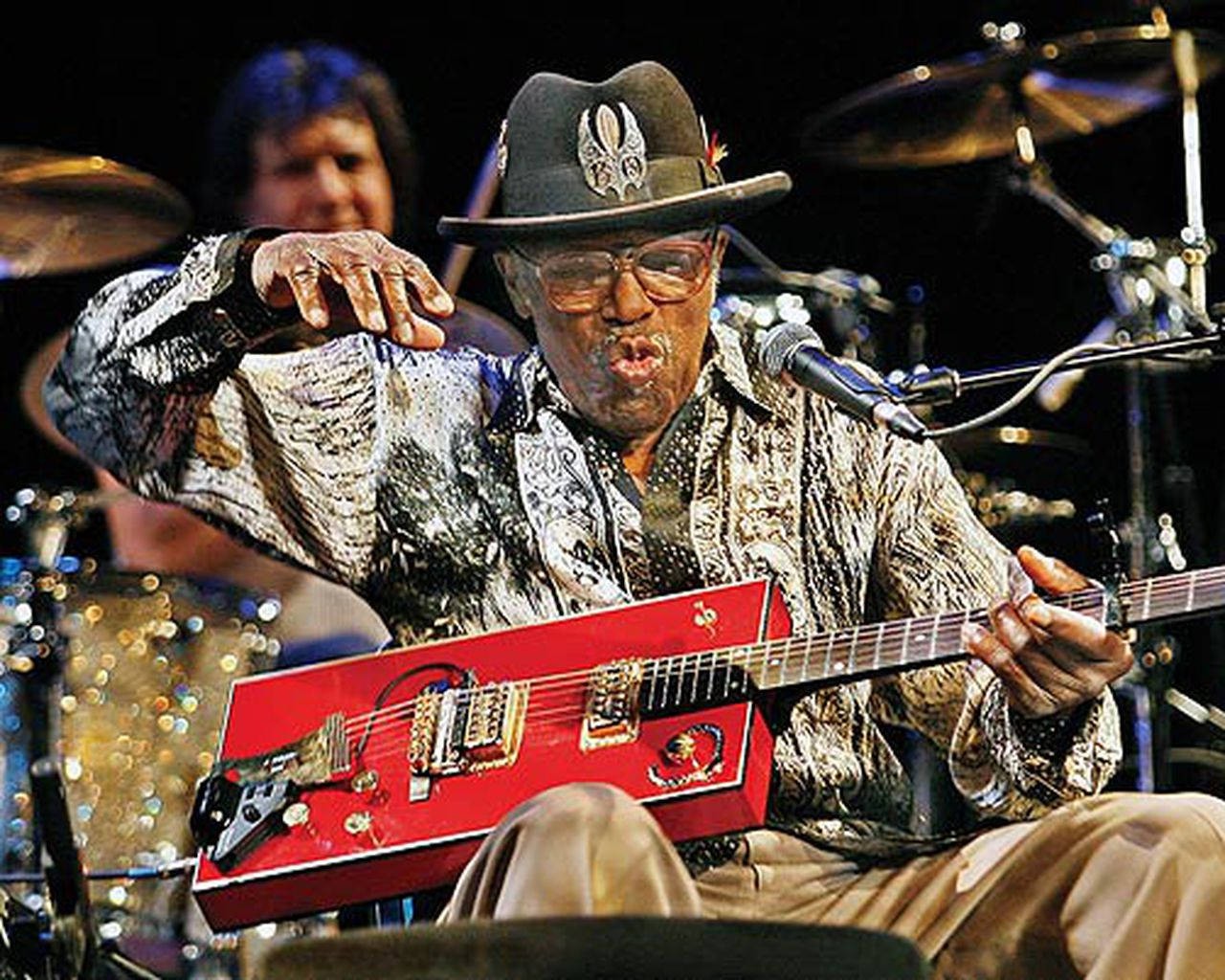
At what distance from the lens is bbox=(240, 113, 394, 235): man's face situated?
5.10 meters

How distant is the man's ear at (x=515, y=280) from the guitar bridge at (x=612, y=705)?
0.67 m

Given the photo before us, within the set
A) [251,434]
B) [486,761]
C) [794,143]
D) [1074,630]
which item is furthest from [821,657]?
[794,143]

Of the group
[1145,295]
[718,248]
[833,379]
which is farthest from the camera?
[1145,295]

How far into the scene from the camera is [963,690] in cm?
310

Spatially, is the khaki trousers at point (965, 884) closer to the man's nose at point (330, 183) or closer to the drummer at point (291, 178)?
the drummer at point (291, 178)

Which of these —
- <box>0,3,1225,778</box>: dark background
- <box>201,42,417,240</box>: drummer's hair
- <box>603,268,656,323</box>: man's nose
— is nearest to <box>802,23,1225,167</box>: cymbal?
<box>0,3,1225,778</box>: dark background

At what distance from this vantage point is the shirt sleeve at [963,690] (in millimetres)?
2906

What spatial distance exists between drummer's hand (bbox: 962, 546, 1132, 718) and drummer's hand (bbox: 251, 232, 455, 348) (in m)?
0.80

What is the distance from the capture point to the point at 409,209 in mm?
5477

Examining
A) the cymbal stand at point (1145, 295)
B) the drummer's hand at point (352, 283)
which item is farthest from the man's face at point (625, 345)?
the cymbal stand at point (1145, 295)

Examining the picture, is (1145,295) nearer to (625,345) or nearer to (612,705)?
(625,345)

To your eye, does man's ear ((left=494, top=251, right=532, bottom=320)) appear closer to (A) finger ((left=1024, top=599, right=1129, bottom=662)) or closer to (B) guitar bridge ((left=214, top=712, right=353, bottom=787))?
(B) guitar bridge ((left=214, top=712, right=353, bottom=787))

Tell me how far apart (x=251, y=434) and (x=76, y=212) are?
2.07 meters

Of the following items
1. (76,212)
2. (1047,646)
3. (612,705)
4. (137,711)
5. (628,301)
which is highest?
(628,301)
